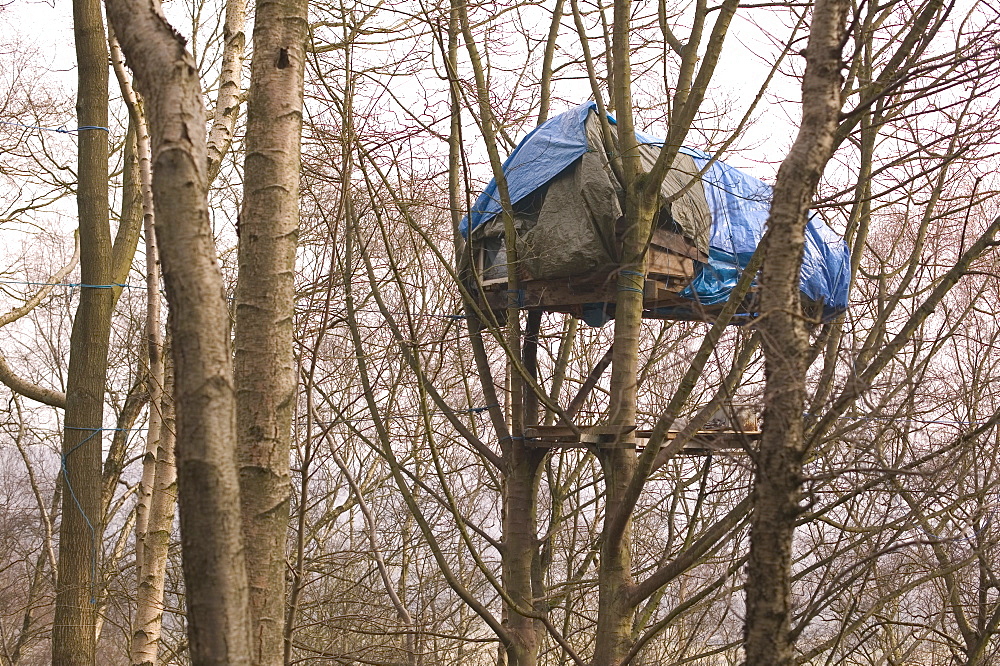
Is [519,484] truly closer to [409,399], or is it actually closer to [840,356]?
[840,356]

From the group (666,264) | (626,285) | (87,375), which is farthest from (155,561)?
(666,264)

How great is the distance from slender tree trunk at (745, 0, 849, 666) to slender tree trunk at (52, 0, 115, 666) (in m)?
4.66

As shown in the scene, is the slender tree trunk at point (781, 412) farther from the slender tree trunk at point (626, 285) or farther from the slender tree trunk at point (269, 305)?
the slender tree trunk at point (626, 285)

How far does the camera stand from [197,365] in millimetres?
1827

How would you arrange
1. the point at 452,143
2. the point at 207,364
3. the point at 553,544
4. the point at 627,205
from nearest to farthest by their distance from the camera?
the point at 207,364 < the point at 627,205 < the point at 452,143 < the point at 553,544

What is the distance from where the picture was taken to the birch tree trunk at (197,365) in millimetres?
1812

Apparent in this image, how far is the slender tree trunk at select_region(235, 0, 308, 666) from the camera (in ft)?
7.53

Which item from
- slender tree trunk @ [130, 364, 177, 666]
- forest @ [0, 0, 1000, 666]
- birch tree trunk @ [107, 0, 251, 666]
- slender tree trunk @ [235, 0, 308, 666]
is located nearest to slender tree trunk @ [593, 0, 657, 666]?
forest @ [0, 0, 1000, 666]

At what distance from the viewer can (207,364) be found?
1833 millimetres

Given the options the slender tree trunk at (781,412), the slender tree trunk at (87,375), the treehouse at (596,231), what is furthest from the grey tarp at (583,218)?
the slender tree trunk at (87,375)

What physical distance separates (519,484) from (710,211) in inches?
78.9

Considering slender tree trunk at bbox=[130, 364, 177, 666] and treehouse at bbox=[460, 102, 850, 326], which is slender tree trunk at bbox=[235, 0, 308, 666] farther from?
slender tree trunk at bbox=[130, 364, 177, 666]

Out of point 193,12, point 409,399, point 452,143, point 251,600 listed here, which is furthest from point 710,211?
point 193,12

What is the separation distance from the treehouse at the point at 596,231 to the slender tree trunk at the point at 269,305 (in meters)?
2.00
